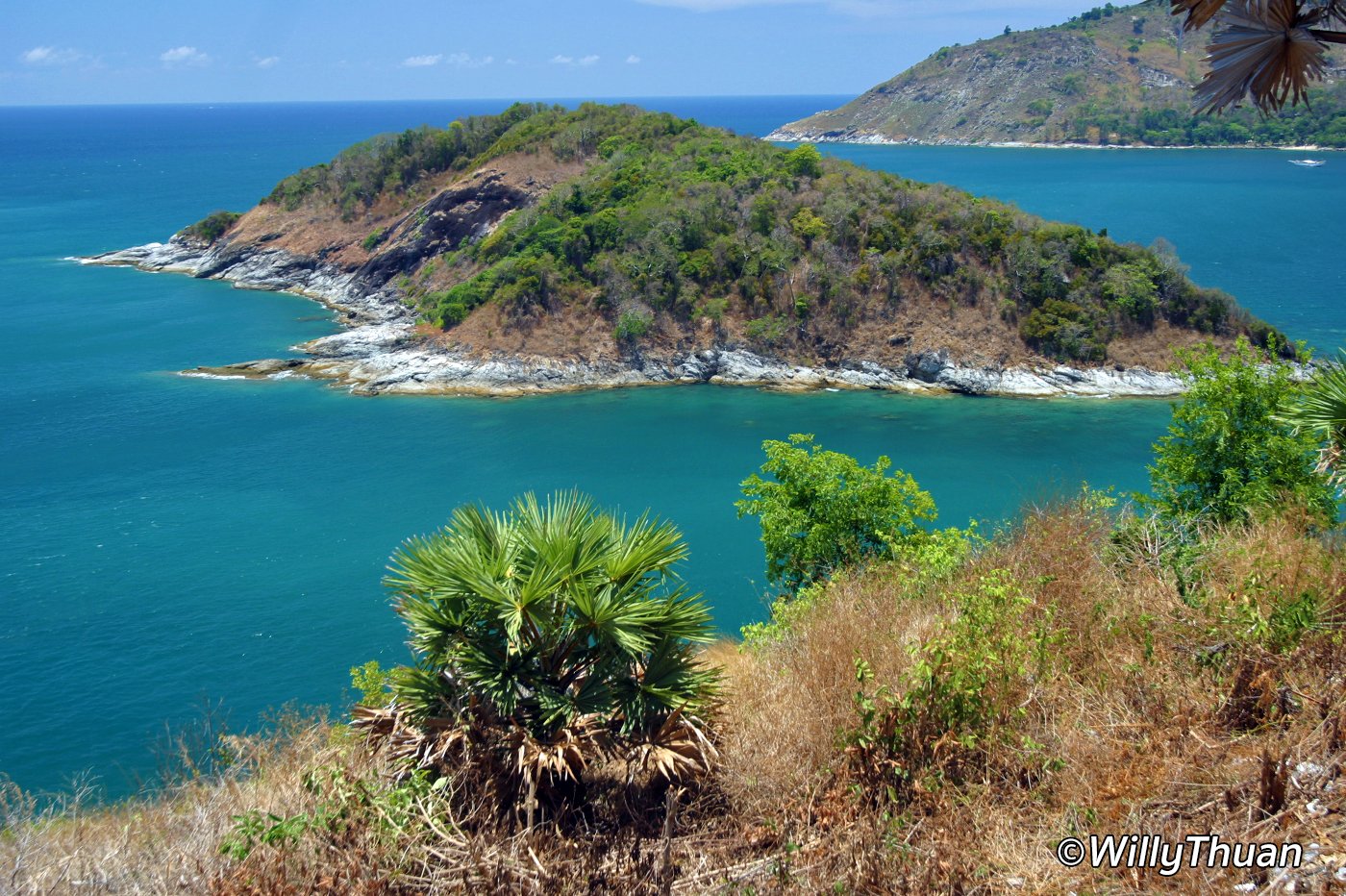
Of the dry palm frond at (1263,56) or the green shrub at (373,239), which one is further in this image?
the green shrub at (373,239)

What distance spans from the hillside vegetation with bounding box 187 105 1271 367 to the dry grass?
123 feet

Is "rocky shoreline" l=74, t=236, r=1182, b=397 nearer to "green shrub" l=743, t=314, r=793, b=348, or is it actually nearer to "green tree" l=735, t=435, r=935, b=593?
"green shrub" l=743, t=314, r=793, b=348

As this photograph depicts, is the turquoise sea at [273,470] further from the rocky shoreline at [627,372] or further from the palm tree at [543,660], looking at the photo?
the palm tree at [543,660]

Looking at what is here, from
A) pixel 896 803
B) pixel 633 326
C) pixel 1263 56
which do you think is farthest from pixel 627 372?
pixel 1263 56

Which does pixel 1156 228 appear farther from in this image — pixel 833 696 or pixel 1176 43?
pixel 1176 43

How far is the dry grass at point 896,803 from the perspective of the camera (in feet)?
21.4

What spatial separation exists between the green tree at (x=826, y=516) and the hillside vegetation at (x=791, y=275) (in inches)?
1088

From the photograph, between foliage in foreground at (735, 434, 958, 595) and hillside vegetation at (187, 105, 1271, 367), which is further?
hillside vegetation at (187, 105, 1271, 367)

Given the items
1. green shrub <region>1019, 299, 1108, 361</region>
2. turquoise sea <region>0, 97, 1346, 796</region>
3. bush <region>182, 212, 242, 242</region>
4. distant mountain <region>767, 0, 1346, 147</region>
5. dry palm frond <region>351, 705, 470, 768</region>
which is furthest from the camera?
distant mountain <region>767, 0, 1346, 147</region>

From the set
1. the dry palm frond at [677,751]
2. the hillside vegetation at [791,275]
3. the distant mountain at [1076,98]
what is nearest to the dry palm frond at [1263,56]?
the dry palm frond at [677,751]

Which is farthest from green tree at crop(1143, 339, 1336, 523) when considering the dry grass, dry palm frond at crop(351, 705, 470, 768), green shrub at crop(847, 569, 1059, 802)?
dry palm frond at crop(351, 705, 470, 768)

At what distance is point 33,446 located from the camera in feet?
120

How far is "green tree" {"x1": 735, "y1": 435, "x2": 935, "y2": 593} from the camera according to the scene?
17.5 m

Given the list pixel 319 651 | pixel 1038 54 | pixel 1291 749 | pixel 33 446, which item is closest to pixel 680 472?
pixel 319 651
